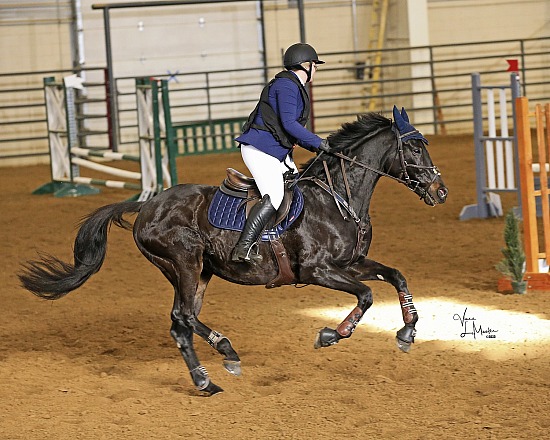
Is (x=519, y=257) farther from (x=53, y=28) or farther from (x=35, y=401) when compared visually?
(x=53, y=28)

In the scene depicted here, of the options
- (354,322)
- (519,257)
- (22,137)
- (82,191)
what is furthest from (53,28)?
(354,322)

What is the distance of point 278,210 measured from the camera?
5305 mm

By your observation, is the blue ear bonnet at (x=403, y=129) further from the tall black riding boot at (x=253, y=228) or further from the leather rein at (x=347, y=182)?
the tall black riding boot at (x=253, y=228)

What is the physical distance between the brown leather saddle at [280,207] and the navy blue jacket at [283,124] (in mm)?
209

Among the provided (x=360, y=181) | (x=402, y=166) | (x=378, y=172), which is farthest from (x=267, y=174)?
(x=402, y=166)

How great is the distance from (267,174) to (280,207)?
204 millimetres

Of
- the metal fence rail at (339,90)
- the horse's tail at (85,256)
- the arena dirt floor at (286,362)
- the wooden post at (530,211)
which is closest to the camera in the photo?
the arena dirt floor at (286,362)

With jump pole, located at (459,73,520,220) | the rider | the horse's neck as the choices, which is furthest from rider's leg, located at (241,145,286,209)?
jump pole, located at (459,73,520,220)

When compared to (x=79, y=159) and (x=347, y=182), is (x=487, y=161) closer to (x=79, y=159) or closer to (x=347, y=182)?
(x=347, y=182)

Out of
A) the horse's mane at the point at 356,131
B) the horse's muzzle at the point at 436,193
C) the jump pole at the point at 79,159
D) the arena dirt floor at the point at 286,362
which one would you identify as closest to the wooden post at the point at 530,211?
the arena dirt floor at the point at 286,362

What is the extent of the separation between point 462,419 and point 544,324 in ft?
6.77

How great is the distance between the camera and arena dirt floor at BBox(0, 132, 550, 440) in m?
4.55

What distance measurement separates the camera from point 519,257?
23.8 ft

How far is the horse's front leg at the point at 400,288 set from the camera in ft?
17.2
